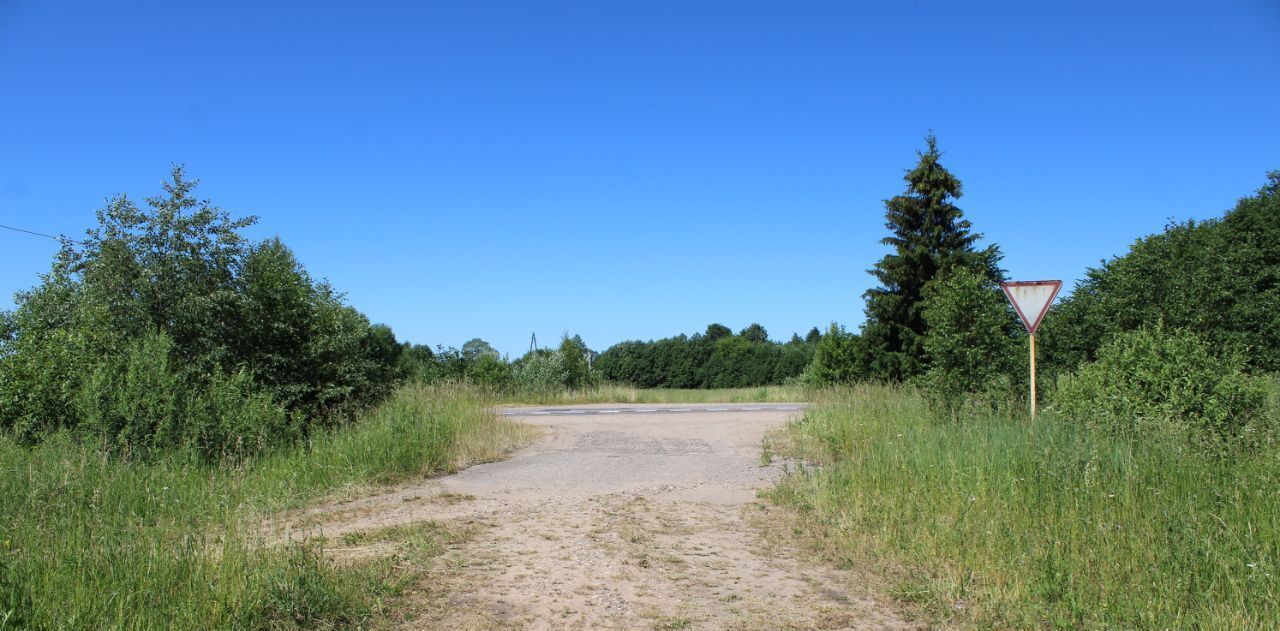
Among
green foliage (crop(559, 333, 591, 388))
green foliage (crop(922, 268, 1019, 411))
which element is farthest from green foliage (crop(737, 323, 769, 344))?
green foliage (crop(922, 268, 1019, 411))

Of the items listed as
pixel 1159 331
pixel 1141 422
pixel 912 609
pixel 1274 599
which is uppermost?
pixel 1159 331

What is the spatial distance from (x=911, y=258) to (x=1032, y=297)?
755 inches

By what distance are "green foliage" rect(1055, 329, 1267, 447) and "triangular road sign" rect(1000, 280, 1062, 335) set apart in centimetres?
169

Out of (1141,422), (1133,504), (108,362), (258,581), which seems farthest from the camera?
(108,362)

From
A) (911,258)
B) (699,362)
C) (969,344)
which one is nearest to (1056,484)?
(969,344)

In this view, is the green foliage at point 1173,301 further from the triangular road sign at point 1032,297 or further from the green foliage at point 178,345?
the green foliage at point 178,345

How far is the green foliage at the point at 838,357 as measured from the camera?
30250mm

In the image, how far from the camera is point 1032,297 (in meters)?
11.0

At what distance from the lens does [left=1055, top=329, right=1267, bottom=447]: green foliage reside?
7.56 metres

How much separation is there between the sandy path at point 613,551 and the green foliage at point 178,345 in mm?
3616

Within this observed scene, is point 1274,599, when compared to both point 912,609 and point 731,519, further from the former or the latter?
point 731,519

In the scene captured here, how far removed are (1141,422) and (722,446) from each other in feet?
26.2

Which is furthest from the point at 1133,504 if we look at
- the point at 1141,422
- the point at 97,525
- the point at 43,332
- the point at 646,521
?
the point at 43,332

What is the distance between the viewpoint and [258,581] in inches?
184
